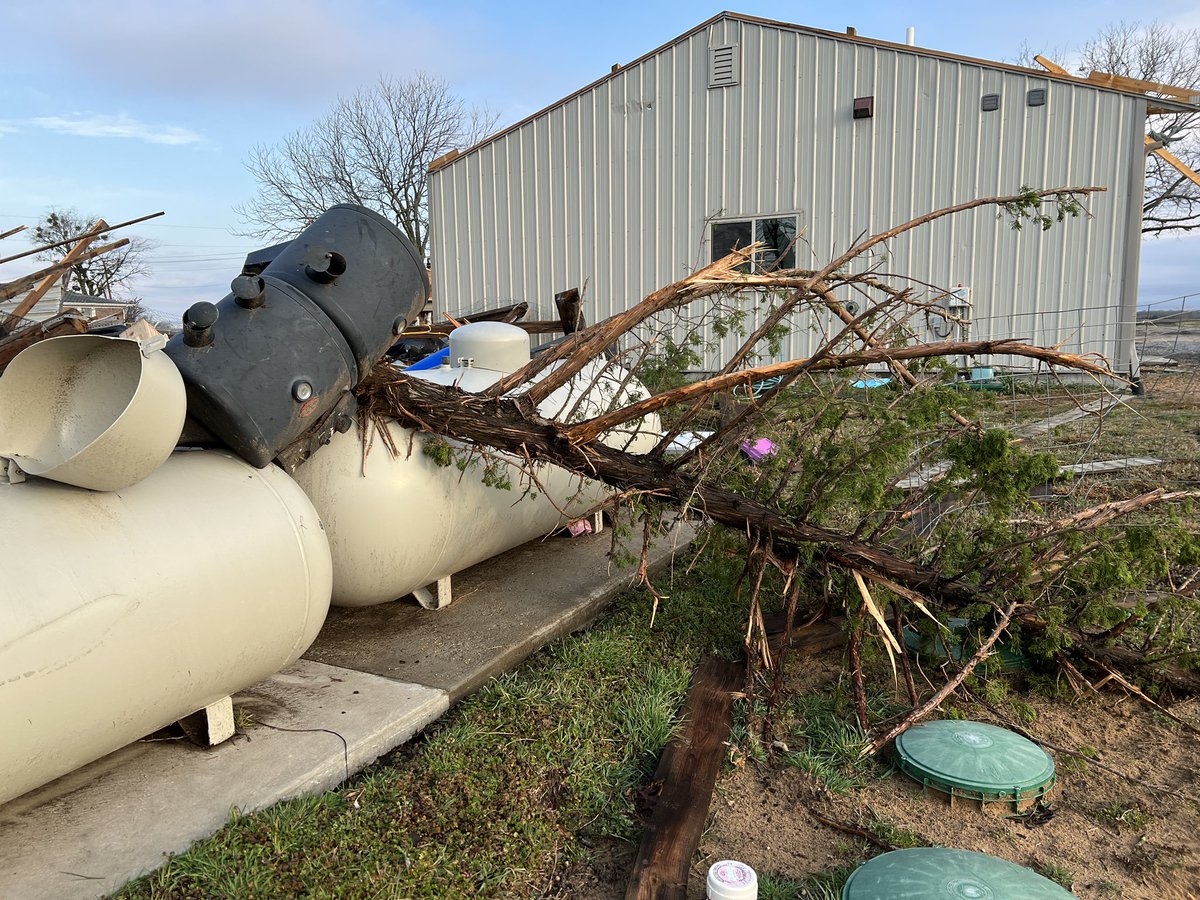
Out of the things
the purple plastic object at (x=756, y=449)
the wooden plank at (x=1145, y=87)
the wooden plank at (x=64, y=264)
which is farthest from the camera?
the wooden plank at (x=1145, y=87)

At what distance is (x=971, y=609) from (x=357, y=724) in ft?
8.05

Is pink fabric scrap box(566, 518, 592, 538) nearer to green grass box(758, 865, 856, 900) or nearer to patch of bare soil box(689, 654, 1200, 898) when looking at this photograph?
patch of bare soil box(689, 654, 1200, 898)

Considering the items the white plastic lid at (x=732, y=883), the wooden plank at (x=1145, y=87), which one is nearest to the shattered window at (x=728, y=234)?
the wooden plank at (x=1145, y=87)

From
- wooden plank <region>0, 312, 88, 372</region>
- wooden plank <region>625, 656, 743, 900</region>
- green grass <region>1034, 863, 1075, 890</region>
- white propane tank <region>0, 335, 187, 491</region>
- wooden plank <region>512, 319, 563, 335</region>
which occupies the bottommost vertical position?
green grass <region>1034, 863, 1075, 890</region>

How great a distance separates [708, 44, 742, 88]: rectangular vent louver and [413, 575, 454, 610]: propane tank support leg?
9572 millimetres

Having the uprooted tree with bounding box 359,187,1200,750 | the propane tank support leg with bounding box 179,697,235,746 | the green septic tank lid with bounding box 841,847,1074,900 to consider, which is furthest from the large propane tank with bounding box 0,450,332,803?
the green septic tank lid with bounding box 841,847,1074,900

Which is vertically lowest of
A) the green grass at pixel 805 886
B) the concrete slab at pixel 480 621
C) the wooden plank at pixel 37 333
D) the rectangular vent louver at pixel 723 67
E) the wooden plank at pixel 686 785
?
the green grass at pixel 805 886

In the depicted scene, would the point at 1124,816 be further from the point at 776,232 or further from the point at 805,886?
the point at 776,232

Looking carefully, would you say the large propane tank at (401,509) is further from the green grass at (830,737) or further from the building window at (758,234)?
the building window at (758,234)

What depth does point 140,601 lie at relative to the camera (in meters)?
2.39

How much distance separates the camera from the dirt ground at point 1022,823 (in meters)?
2.45

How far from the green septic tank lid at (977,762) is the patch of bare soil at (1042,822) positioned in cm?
7

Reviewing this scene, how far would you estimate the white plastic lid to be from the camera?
6.85 ft

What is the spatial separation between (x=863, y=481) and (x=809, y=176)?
910 cm
